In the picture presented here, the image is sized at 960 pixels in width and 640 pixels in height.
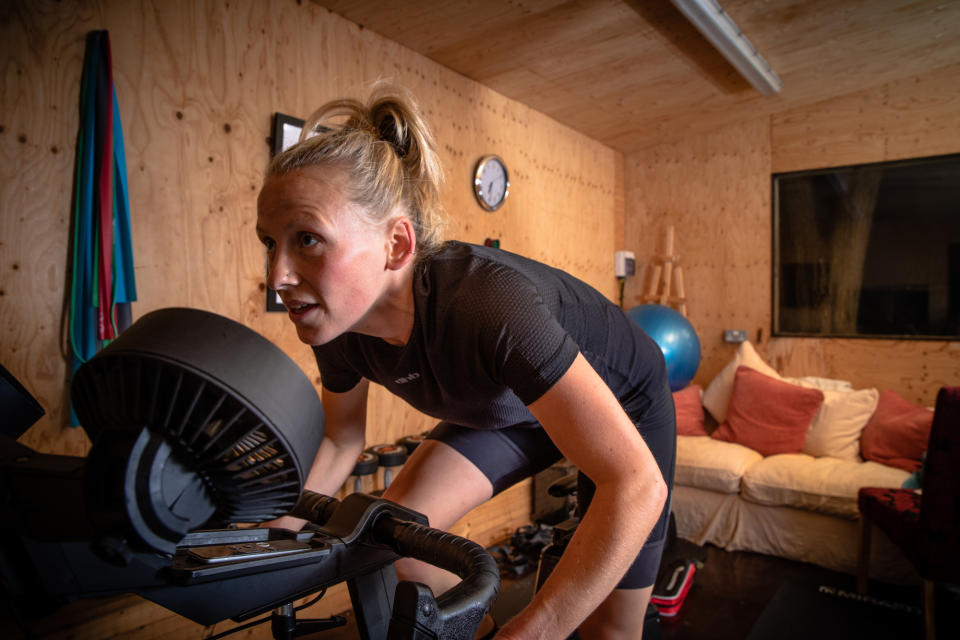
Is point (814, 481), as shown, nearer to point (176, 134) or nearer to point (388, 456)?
point (388, 456)

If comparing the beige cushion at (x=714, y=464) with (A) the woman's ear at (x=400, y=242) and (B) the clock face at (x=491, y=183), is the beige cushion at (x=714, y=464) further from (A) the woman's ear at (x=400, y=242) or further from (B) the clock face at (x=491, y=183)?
(A) the woman's ear at (x=400, y=242)

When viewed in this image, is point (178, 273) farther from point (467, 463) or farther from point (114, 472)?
point (114, 472)

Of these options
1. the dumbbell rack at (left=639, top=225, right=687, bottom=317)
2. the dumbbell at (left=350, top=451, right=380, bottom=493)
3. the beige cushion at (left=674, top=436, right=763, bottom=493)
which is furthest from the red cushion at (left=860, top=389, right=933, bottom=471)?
the dumbbell at (left=350, top=451, right=380, bottom=493)

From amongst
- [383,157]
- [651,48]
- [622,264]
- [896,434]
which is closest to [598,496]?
[383,157]

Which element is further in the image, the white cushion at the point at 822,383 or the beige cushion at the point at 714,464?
Result: the white cushion at the point at 822,383

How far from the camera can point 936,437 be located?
82.3 inches

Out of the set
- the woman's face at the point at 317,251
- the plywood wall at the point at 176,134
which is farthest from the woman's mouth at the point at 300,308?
the plywood wall at the point at 176,134

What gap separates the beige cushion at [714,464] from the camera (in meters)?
3.31

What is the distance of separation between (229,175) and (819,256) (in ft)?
12.4

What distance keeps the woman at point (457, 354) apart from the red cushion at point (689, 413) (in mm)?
2639

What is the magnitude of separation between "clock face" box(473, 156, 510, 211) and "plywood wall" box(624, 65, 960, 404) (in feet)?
5.90

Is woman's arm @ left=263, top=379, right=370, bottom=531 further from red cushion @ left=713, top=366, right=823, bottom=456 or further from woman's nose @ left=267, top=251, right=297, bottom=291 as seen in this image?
red cushion @ left=713, top=366, right=823, bottom=456

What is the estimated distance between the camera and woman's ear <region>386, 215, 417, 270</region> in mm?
1024

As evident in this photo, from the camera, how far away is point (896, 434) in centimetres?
320
